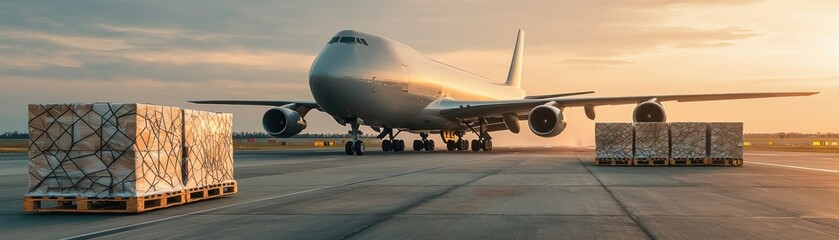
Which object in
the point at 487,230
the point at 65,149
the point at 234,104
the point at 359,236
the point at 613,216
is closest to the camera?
the point at 359,236

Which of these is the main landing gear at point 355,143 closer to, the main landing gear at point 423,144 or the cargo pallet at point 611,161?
the main landing gear at point 423,144

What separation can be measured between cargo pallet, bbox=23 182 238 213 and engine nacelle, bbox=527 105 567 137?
21.9 m

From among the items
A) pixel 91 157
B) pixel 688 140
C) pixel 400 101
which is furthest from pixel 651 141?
pixel 91 157

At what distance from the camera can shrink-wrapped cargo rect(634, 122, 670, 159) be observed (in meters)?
25.0

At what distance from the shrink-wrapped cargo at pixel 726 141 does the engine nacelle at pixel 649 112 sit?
623 cm

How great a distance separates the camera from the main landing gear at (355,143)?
3310 centimetres

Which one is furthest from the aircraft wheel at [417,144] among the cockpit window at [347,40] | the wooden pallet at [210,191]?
the wooden pallet at [210,191]

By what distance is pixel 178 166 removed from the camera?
11438mm

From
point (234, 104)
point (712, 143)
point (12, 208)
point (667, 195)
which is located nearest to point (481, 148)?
point (234, 104)

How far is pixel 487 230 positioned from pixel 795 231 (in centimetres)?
334

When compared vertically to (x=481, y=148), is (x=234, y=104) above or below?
above

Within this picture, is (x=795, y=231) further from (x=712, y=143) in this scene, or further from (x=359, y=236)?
(x=712, y=143)

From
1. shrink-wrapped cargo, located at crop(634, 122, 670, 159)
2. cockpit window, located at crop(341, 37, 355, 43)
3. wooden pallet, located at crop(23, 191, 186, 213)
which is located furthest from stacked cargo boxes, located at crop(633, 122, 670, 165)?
wooden pallet, located at crop(23, 191, 186, 213)

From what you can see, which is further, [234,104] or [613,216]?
[234,104]
